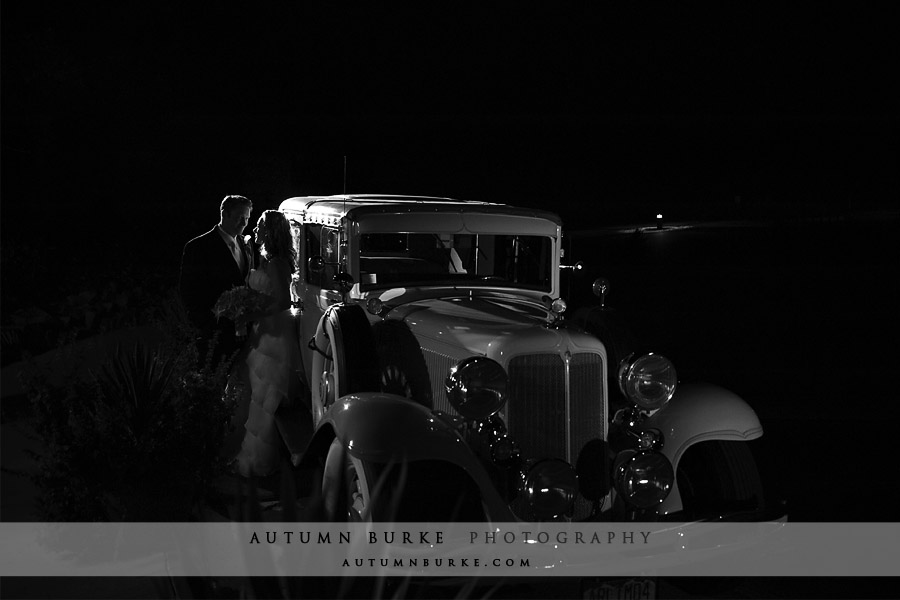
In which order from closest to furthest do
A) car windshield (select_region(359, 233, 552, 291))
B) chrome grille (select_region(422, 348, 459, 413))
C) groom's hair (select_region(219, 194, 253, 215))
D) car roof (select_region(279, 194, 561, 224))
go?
1. chrome grille (select_region(422, 348, 459, 413))
2. car roof (select_region(279, 194, 561, 224))
3. car windshield (select_region(359, 233, 552, 291))
4. groom's hair (select_region(219, 194, 253, 215))

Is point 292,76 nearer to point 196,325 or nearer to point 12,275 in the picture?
point 196,325

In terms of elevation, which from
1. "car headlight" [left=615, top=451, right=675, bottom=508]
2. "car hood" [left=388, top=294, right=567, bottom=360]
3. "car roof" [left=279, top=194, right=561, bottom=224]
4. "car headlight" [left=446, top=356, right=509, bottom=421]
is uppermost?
"car roof" [left=279, top=194, right=561, bottom=224]

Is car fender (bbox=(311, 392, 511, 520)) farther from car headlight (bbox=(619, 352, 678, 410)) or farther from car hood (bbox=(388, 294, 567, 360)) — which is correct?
car headlight (bbox=(619, 352, 678, 410))

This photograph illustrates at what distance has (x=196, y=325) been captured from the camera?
4.98 meters

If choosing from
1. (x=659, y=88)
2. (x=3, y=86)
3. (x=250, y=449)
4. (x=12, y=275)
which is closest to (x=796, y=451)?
(x=659, y=88)

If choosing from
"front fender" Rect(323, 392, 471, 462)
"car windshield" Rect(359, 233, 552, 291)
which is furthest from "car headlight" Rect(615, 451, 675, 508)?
"car windshield" Rect(359, 233, 552, 291)

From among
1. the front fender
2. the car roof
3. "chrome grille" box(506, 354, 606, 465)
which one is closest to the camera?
the front fender

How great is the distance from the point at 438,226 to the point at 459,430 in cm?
141

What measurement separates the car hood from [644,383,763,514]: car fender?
25.1 inches

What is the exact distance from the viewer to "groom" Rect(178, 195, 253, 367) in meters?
4.87

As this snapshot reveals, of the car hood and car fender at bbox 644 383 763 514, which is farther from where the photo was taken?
car fender at bbox 644 383 763 514

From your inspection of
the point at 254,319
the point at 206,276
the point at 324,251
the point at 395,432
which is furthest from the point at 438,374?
the point at 206,276

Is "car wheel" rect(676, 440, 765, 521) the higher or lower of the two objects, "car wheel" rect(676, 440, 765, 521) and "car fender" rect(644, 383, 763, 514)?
the lower

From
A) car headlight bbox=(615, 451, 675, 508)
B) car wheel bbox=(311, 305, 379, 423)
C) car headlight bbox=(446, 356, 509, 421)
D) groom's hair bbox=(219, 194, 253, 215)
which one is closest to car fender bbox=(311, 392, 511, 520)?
car headlight bbox=(446, 356, 509, 421)
